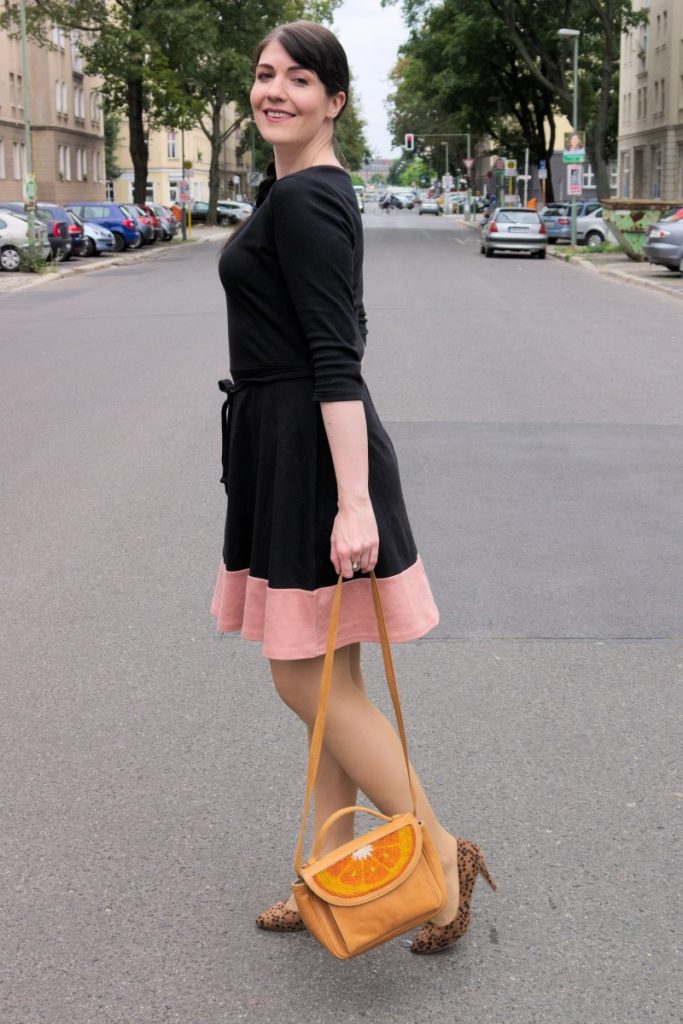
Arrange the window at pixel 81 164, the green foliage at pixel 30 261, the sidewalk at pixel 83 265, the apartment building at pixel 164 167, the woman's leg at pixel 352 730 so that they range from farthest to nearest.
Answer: the apartment building at pixel 164 167 → the window at pixel 81 164 → the green foliage at pixel 30 261 → the sidewalk at pixel 83 265 → the woman's leg at pixel 352 730

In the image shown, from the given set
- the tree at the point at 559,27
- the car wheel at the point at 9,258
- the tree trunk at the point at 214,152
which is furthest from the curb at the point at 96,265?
the tree at the point at 559,27

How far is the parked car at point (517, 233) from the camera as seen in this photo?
127 feet

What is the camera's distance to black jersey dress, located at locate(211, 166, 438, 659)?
254 centimetres

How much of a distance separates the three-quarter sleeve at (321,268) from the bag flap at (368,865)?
87cm

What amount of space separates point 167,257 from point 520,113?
2671 cm

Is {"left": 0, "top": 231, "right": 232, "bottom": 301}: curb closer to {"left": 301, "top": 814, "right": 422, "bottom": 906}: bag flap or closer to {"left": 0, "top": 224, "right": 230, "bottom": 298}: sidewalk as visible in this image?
{"left": 0, "top": 224, "right": 230, "bottom": 298}: sidewalk

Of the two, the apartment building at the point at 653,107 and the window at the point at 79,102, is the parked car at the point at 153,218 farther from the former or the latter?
the window at the point at 79,102

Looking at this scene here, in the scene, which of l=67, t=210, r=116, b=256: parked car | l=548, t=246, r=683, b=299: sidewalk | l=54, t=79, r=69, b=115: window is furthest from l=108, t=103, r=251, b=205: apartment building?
l=548, t=246, r=683, b=299: sidewalk

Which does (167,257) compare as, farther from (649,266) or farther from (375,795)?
(375,795)

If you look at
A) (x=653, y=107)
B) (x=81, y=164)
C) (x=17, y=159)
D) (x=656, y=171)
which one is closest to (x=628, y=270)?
(x=656, y=171)

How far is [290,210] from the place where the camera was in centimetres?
252

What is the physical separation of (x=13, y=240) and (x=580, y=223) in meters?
20.9

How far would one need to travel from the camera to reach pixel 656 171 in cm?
6006

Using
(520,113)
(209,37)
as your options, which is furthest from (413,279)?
(520,113)
